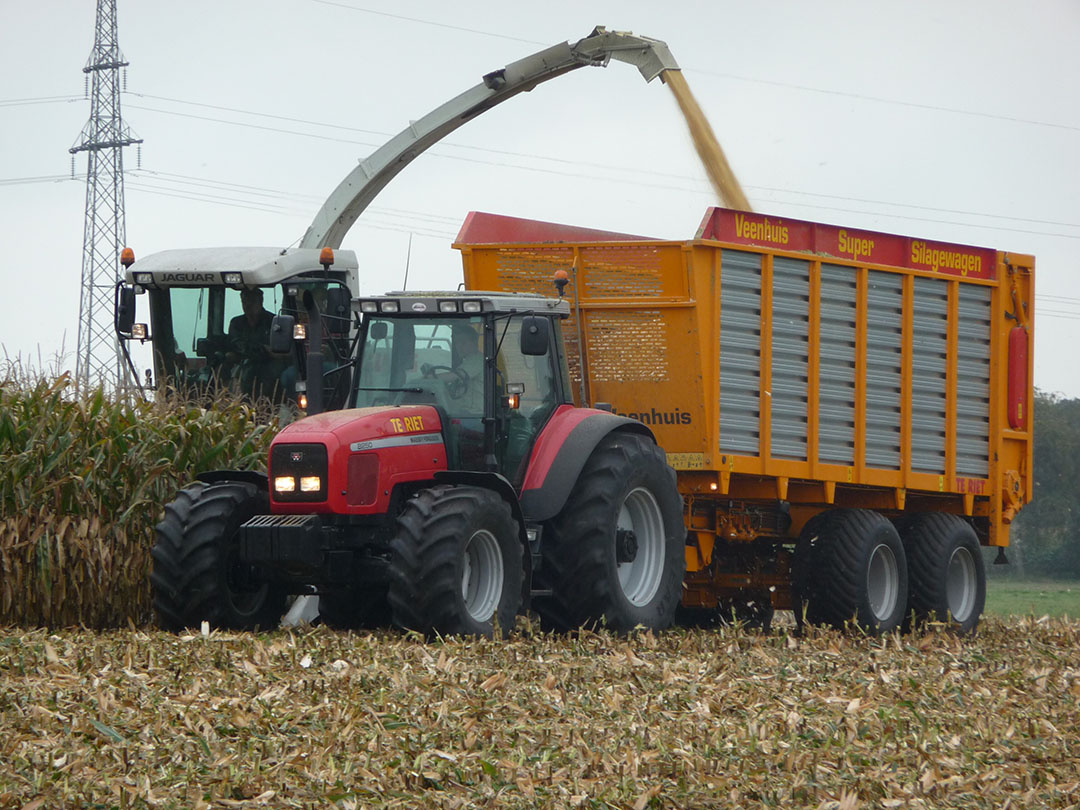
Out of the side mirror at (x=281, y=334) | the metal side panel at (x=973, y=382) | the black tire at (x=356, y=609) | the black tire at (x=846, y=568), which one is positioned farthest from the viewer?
the metal side panel at (x=973, y=382)

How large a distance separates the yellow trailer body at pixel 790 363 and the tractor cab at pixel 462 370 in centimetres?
140

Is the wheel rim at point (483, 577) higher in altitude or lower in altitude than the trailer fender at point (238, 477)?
lower

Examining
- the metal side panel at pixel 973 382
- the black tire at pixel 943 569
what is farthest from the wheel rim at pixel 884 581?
the metal side panel at pixel 973 382

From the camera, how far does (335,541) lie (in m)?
8.89

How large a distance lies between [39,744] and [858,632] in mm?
6871

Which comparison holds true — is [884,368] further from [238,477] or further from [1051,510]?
[1051,510]

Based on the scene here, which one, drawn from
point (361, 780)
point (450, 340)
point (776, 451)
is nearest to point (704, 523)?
point (776, 451)

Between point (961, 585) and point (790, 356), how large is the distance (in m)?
2.90

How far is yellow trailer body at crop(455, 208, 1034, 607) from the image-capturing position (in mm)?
10953

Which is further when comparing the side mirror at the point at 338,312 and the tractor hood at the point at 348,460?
the side mirror at the point at 338,312

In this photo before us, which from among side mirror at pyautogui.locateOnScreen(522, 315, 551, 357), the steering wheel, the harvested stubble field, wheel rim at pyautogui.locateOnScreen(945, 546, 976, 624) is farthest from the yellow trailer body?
the harvested stubble field

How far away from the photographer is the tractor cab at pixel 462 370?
31.1ft

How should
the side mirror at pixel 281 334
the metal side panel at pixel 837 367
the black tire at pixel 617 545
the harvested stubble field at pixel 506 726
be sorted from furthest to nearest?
the metal side panel at pixel 837 367 < the black tire at pixel 617 545 < the side mirror at pixel 281 334 < the harvested stubble field at pixel 506 726

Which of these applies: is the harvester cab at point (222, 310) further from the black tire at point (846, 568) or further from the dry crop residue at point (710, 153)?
the black tire at point (846, 568)
